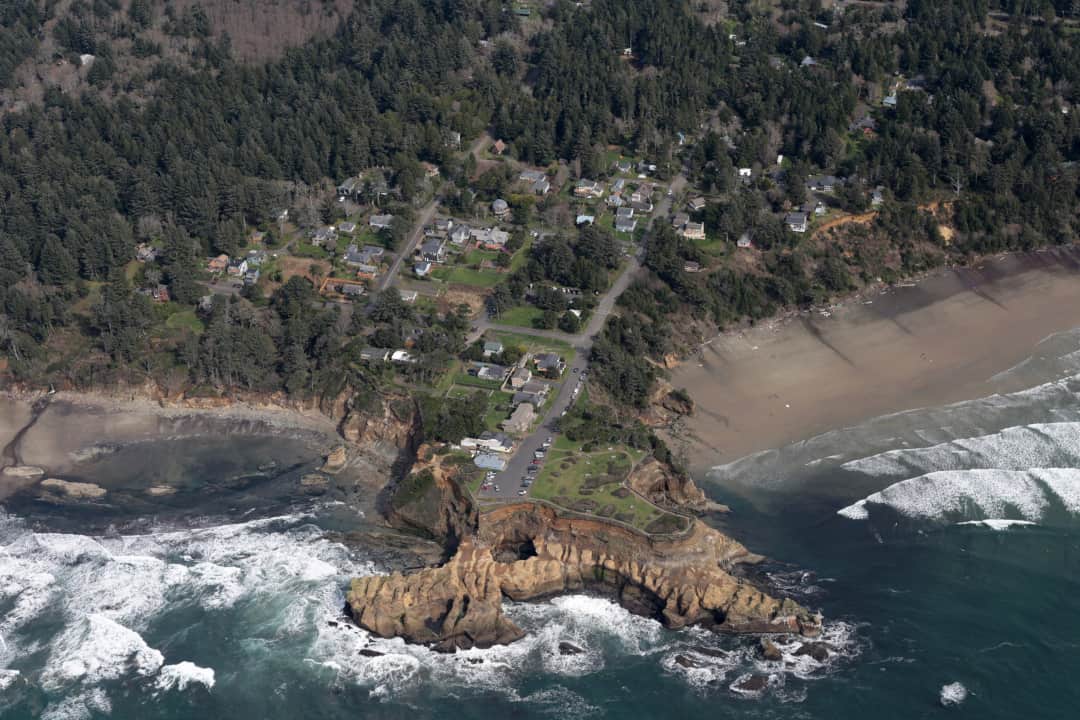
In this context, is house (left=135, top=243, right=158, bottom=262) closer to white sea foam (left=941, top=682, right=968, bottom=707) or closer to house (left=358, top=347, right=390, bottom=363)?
house (left=358, top=347, right=390, bottom=363)

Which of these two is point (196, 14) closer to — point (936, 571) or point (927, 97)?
point (927, 97)

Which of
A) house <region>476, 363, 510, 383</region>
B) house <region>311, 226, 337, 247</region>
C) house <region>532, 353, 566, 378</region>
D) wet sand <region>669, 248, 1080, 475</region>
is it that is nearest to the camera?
wet sand <region>669, 248, 1080, 475</region>

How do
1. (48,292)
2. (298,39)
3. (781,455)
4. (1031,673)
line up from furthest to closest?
(298,39)
(48,292)
(781,455)
(1031,673)

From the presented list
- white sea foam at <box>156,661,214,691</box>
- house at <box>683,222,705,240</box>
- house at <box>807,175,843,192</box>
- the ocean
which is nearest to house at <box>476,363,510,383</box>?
the ocean

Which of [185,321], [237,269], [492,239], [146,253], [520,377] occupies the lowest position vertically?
[185,321]

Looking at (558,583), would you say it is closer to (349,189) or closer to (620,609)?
(620,609)

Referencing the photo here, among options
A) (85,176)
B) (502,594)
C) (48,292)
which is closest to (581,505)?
(502,594)

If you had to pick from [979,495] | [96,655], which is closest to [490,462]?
[96,655]
